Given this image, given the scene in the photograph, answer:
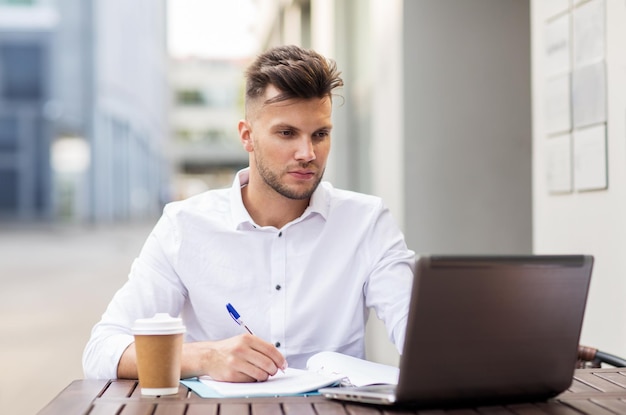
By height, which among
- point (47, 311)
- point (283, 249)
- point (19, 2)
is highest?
point (19, 2)

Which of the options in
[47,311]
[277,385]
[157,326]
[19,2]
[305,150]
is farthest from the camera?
[19,2]

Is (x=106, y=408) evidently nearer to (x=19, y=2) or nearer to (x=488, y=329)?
(x=488, y=329)

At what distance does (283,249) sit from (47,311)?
24.5 ft

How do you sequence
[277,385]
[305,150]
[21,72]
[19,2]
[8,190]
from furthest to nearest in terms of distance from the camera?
1. [8,190]
2. [21,72]
3. [19,2]
4. [305,150]
5. [277,385]

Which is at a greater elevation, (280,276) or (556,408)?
(280,276)

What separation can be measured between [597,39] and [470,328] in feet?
7.13

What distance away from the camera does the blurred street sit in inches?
232

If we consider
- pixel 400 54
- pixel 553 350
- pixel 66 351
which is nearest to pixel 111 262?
pixel 66 351

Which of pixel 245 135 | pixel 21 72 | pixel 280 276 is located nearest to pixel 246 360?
pixel 280 276

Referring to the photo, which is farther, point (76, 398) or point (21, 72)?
point (21, 72)

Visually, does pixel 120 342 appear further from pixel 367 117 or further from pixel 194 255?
pixel 367 117

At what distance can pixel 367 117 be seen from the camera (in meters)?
7.06

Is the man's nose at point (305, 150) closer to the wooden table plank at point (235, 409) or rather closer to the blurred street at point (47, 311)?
the wooden table plank at point (235, 409)

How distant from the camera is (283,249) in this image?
8.41ft
